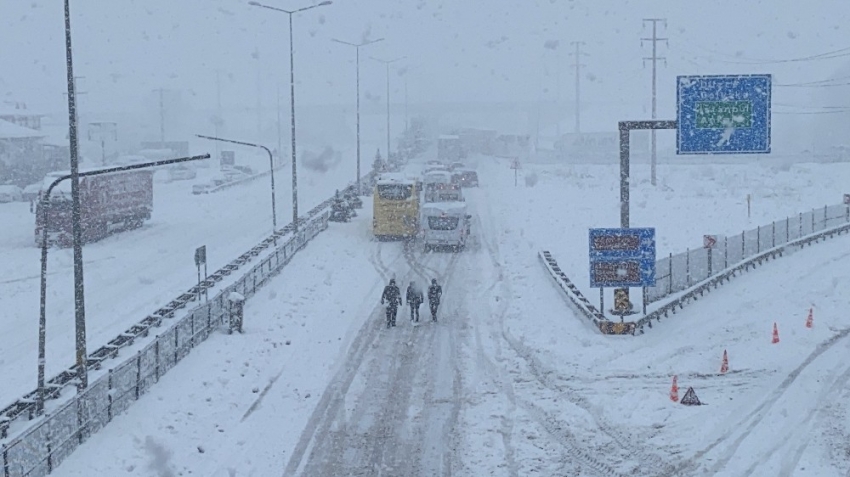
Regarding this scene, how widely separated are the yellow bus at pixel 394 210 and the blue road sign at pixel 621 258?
18322 millimetres

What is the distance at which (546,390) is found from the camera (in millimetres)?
19141

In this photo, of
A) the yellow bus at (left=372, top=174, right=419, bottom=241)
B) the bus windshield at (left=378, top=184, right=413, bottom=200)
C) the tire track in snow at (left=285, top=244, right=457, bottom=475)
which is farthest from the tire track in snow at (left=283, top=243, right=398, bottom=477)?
the bus windshield at (left=378, top=184, right=413, bottom=200)

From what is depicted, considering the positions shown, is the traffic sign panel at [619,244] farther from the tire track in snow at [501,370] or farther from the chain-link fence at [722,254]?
the tire track in snow at [501,370]

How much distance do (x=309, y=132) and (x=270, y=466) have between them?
16532 cm

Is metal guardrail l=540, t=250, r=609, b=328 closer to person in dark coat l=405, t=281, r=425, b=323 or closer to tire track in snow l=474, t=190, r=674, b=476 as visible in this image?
tire track in snow l=474, t=190, r=674, b=476

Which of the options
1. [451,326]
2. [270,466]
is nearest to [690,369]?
[451,326]

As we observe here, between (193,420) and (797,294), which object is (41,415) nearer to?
(193,420)

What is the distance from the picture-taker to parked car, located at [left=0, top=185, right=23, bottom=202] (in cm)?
6619

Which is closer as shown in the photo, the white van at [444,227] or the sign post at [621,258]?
the sign post at [621,258]

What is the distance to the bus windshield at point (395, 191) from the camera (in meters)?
42.1

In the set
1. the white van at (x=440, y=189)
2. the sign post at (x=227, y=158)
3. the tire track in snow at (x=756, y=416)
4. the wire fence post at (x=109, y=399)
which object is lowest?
the tire track in snow at (x=756, y=416)

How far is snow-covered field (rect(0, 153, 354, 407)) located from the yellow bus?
5666mm

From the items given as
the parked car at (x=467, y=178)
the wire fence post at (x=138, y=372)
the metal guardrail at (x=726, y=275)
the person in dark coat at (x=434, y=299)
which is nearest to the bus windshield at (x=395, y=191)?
the metal guardrail at (x=726, y=275)

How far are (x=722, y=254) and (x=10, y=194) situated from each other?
5008 cm
